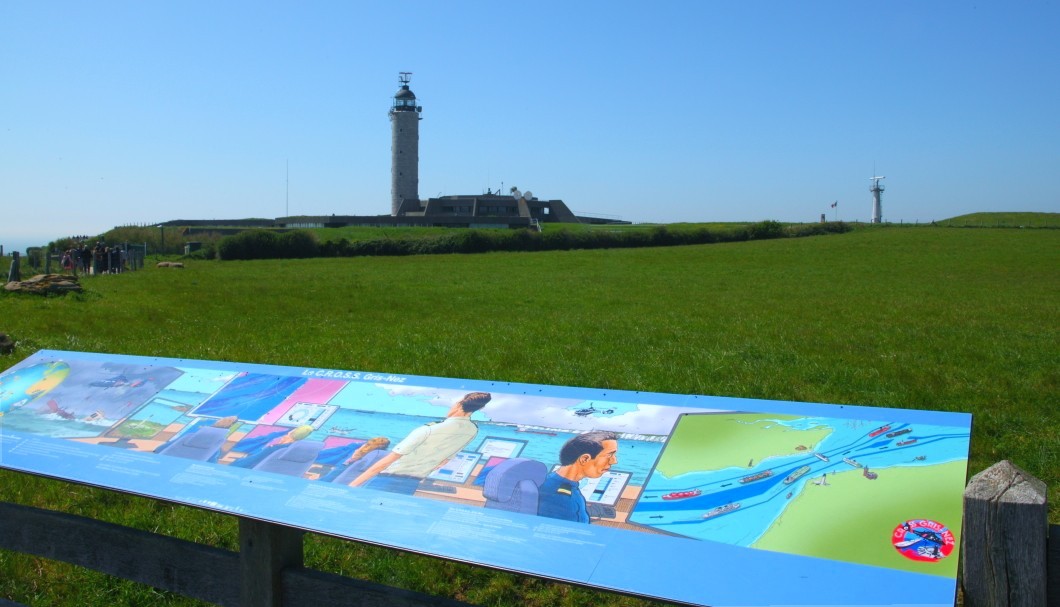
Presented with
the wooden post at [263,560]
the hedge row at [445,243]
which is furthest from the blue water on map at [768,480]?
the hedge row at [445,243]

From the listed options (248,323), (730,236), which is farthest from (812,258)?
(248,323)

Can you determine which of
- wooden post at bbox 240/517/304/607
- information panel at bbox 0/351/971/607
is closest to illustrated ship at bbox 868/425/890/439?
information panel at bbox 0/351/971/607

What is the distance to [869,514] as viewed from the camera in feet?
7.98

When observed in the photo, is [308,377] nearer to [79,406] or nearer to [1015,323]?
[79,406]

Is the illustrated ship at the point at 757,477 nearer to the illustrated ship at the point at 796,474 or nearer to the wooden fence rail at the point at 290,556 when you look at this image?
the illustrated ship at the point at 796,474

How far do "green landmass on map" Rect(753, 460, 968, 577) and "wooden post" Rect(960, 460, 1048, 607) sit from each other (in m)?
0.08

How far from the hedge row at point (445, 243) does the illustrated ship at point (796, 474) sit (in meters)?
53.6

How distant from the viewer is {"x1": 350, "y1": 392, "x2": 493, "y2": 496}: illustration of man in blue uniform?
3.07m

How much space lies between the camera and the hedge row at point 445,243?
54.8 meters

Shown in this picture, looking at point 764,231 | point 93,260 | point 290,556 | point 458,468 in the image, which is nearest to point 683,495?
point 458,468

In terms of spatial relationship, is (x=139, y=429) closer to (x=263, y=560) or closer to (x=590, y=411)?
(x=263, y=560)

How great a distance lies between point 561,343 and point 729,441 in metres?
9.37

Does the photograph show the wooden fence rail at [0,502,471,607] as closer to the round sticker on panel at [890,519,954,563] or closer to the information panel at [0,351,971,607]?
the information panel at [0,351,971,607]

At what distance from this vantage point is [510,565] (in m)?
2.46
